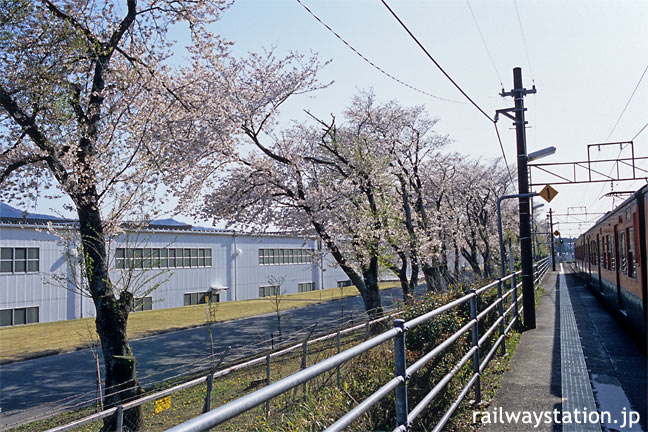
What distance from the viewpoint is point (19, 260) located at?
90.3 feet

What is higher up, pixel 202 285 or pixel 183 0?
pixel 183 0

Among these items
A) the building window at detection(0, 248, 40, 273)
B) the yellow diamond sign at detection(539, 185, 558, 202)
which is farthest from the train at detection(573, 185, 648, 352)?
the building window at detection(0, 248, 40, 273)

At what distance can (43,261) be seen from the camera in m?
28.4

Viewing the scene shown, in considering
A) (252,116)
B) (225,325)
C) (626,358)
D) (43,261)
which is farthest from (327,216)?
(43,261)

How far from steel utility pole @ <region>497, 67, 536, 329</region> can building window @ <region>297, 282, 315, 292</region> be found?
3765 cm

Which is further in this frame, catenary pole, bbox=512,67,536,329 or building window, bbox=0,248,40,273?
building window, bbox=0,248,40,273

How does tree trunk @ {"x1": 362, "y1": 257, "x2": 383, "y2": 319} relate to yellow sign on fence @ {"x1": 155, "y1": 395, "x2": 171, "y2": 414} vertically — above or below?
above

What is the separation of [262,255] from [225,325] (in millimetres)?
16702

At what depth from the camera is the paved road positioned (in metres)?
13.9

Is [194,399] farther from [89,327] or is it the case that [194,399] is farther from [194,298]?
[194,298]

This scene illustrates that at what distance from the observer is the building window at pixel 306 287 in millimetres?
48403

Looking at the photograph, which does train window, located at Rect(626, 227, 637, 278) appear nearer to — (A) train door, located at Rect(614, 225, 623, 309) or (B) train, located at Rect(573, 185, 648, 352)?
(B) train, located at Rect(573, 185, 648, 352)

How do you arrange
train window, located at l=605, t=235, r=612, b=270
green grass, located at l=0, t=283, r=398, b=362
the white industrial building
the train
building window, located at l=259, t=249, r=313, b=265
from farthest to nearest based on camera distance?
building window, located at l=259, t=249, r=313, b=265
the white industrial building
green grass, located at l=0, t=283, r=398, b=362
train window, located at l=605, t=235, r=612, b=270
the train

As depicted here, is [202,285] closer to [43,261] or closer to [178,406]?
[43,261]
